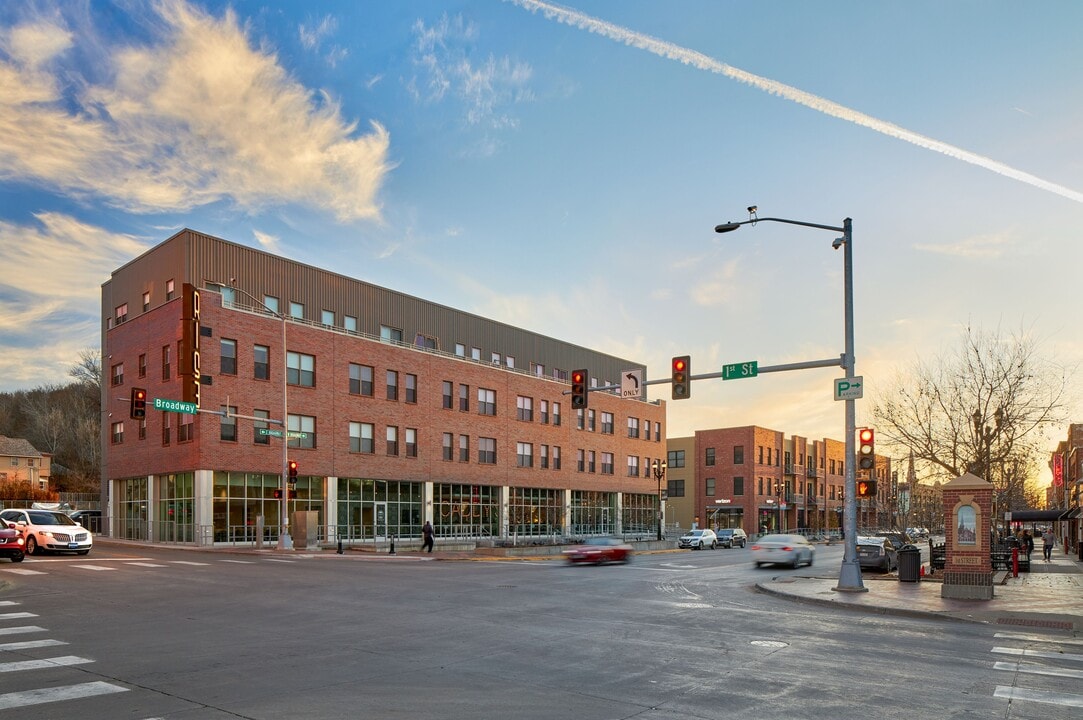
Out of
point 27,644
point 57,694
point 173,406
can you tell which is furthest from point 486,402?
point 57,694

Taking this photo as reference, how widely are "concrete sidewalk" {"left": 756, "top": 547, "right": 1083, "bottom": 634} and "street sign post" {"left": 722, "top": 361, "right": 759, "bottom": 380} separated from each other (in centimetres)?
643

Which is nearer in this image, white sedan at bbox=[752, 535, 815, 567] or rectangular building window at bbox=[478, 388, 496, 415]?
white sedan at bbox=[752, 535, 815, 567]

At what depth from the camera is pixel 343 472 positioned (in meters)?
50.0

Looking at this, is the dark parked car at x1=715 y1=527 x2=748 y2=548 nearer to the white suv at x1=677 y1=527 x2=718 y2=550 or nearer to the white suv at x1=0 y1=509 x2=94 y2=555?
the white suv at x1=677 y1=527 x2=718 y2=550

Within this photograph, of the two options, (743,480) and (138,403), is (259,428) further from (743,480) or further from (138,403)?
(743,480)

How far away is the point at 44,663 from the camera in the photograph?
10.2 m

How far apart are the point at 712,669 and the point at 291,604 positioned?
33.2 ft

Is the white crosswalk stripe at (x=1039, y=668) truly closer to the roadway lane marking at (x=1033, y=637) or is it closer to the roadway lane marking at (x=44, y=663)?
the roadway lane marking at (x=1033, y=637)

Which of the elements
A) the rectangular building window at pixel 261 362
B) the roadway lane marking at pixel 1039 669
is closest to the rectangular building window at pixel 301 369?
the rectangular building window at pixel 261 362

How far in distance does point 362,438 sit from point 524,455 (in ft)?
57.3

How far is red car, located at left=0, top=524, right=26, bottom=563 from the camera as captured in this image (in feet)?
85.5

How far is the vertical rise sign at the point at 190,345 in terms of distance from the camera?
1622 inches

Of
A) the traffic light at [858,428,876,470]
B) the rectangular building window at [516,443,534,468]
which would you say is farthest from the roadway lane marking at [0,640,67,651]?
the rectangular building window at [516,443,534,468]

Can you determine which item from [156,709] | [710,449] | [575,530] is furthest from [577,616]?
[710,449]
